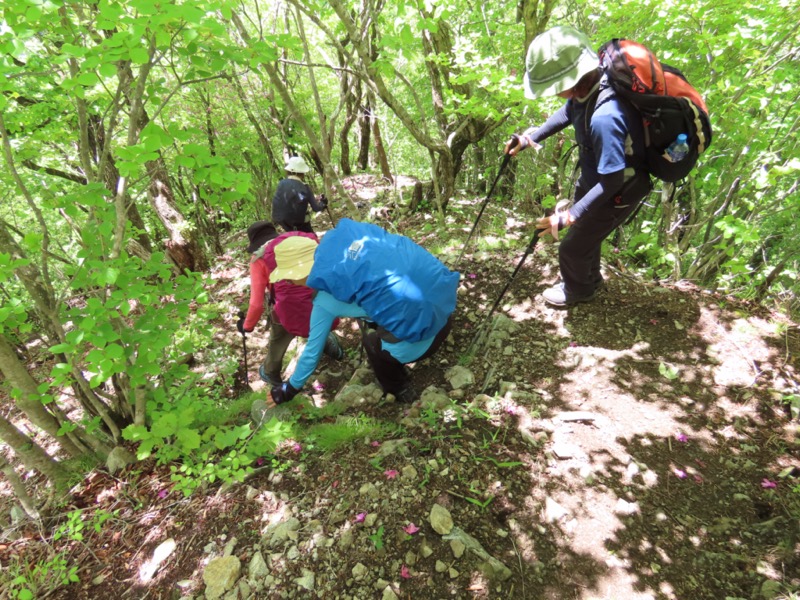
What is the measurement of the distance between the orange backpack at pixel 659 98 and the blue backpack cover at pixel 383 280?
74.4 inches

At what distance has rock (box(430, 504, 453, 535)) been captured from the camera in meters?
2.23

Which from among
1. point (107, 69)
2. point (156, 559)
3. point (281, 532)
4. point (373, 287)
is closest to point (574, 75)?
point (373, 287)

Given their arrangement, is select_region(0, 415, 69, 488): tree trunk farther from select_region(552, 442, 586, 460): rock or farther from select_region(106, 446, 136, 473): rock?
select_region(552, 442, 586, 460): rock

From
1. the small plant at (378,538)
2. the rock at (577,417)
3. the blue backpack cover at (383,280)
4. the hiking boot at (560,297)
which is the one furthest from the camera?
the hiking boot at (560,297)

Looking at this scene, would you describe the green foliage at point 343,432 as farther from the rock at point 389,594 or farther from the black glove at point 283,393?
the rock at point 389,594

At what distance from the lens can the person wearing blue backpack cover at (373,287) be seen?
299 cm

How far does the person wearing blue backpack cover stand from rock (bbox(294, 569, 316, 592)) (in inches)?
58.8

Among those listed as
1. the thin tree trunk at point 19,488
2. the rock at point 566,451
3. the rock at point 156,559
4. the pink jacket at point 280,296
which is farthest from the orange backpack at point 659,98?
the thin tree trunk at point 19,488

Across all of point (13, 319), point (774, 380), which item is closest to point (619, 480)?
point (774, 380)

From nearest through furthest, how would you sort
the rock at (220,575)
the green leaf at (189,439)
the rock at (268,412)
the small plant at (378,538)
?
the rock at (220,575), the small plant at (378,538), the green leaf at (189,439), the rock at (268,412)

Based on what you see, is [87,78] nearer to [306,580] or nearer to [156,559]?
[156,559]

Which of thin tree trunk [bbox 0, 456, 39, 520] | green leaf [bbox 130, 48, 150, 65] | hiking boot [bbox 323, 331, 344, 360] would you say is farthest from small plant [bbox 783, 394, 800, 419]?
thin tree trunk [bbox 0, 456, 39, 520]

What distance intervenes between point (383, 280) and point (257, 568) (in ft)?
6.78

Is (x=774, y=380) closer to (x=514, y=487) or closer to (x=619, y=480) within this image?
(x=619, y=480)
